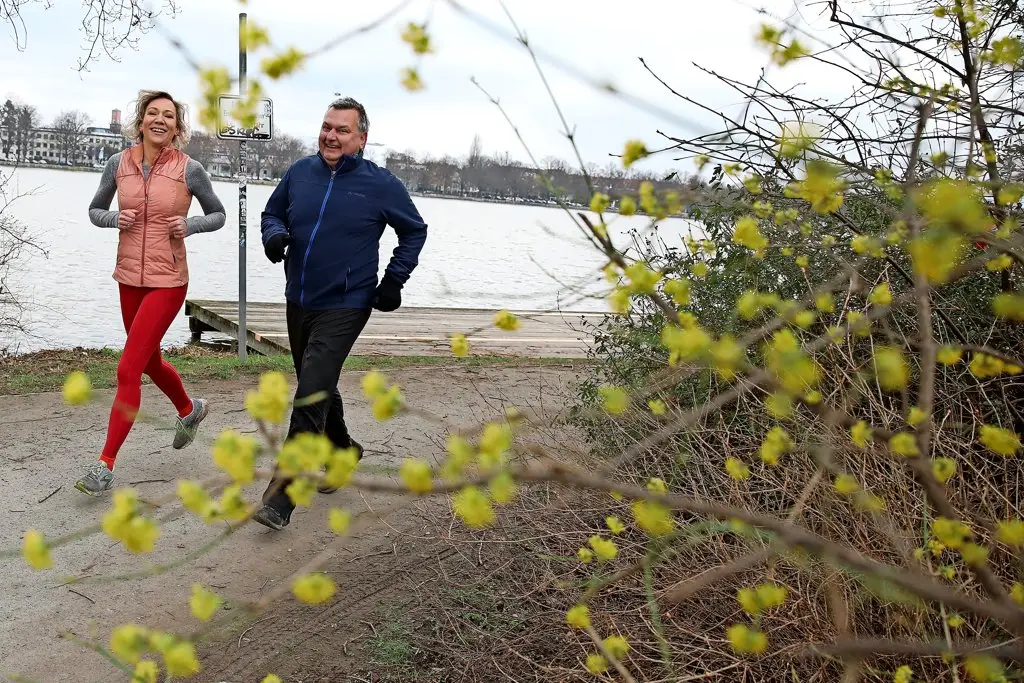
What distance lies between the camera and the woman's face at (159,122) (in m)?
5.64

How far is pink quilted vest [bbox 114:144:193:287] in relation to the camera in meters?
5.61

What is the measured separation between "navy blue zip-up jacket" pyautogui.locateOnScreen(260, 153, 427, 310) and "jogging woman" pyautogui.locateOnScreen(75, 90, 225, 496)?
0.67 m

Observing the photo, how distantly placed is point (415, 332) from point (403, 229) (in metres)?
9.01

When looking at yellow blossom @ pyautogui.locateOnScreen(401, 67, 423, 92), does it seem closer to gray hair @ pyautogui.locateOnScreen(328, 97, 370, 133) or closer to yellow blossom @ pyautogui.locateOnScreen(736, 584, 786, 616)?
yellow blossom @ pyautogui.locateOnScreen(736, 584, 786, 616)

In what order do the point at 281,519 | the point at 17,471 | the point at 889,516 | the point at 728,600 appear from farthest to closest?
the point at 17,471 → the point at 281,519 → the point at 728,600 → the point at 889,516

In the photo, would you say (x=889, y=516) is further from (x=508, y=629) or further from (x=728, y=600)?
(x=508, y=629)

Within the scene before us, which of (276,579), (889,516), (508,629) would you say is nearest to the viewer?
(889,516)

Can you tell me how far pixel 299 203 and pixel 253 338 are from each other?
26.9 ft

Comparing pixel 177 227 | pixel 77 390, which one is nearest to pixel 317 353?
pixel 177 227

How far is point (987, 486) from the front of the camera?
299 cm

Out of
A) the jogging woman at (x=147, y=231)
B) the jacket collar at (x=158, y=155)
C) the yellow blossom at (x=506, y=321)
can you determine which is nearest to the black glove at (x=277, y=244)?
the jogging woman at (x=147, y=231)

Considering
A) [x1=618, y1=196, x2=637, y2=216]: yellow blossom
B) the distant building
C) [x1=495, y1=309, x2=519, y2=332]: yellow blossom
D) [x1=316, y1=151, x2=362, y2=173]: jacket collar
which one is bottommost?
the distant building

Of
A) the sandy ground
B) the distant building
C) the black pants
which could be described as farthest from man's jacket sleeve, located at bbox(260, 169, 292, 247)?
the distant building

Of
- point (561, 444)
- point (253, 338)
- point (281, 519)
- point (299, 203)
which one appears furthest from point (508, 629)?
point (253, 338)
